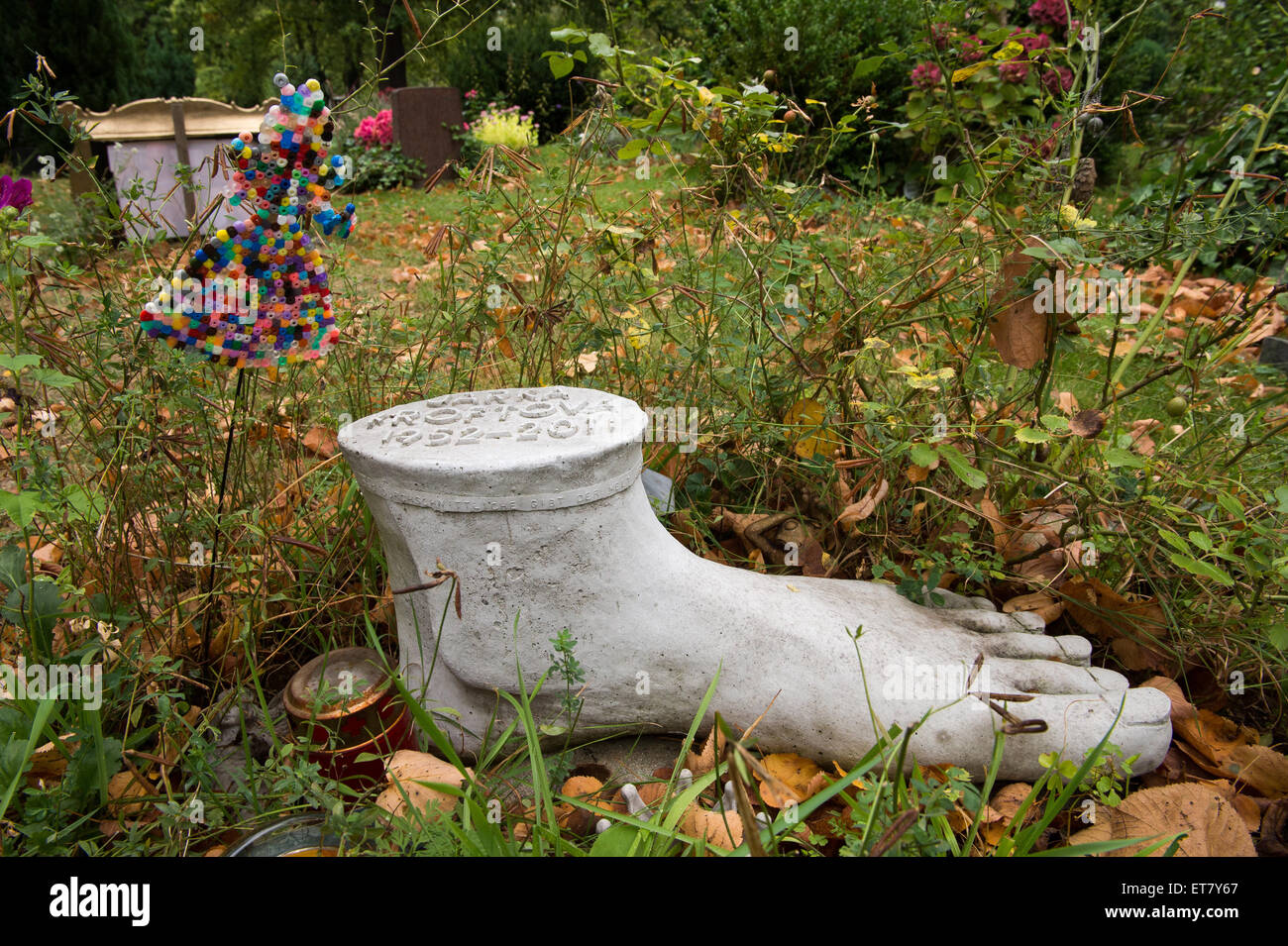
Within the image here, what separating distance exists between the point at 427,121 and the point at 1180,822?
7878 millimetres

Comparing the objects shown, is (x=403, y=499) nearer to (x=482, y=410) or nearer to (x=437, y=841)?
(x=482, y=410)

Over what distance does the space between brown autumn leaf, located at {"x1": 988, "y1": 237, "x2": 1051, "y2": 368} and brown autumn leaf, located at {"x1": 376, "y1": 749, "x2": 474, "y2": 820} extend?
132cm

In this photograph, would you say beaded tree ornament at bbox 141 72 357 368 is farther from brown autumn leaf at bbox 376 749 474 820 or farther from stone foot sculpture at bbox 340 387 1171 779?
brown autumn leaf at bbox 376 749 474 820

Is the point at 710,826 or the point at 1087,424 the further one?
the point at 1087,424

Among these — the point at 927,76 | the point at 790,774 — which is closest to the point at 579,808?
the point at 790,774

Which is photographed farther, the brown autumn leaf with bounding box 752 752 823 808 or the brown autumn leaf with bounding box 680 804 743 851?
the brown autumn leaf with bounding box 752 752 823 808

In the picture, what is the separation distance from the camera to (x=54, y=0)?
886 cm

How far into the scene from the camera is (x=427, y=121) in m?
7.60

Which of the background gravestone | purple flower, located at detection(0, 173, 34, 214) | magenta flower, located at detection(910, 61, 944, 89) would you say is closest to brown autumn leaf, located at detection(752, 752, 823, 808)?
purple flower, located at detection(0, 173, 34, 214)

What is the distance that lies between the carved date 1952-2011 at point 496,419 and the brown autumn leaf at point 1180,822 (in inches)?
42.0

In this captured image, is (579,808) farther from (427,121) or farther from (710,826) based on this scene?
(427,121)

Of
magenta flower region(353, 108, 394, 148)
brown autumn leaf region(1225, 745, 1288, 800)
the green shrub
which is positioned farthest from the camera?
magenta flower region(353, 108, 394, 148)

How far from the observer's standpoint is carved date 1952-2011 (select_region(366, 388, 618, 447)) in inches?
55.7

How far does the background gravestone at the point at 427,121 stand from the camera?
7504mm
